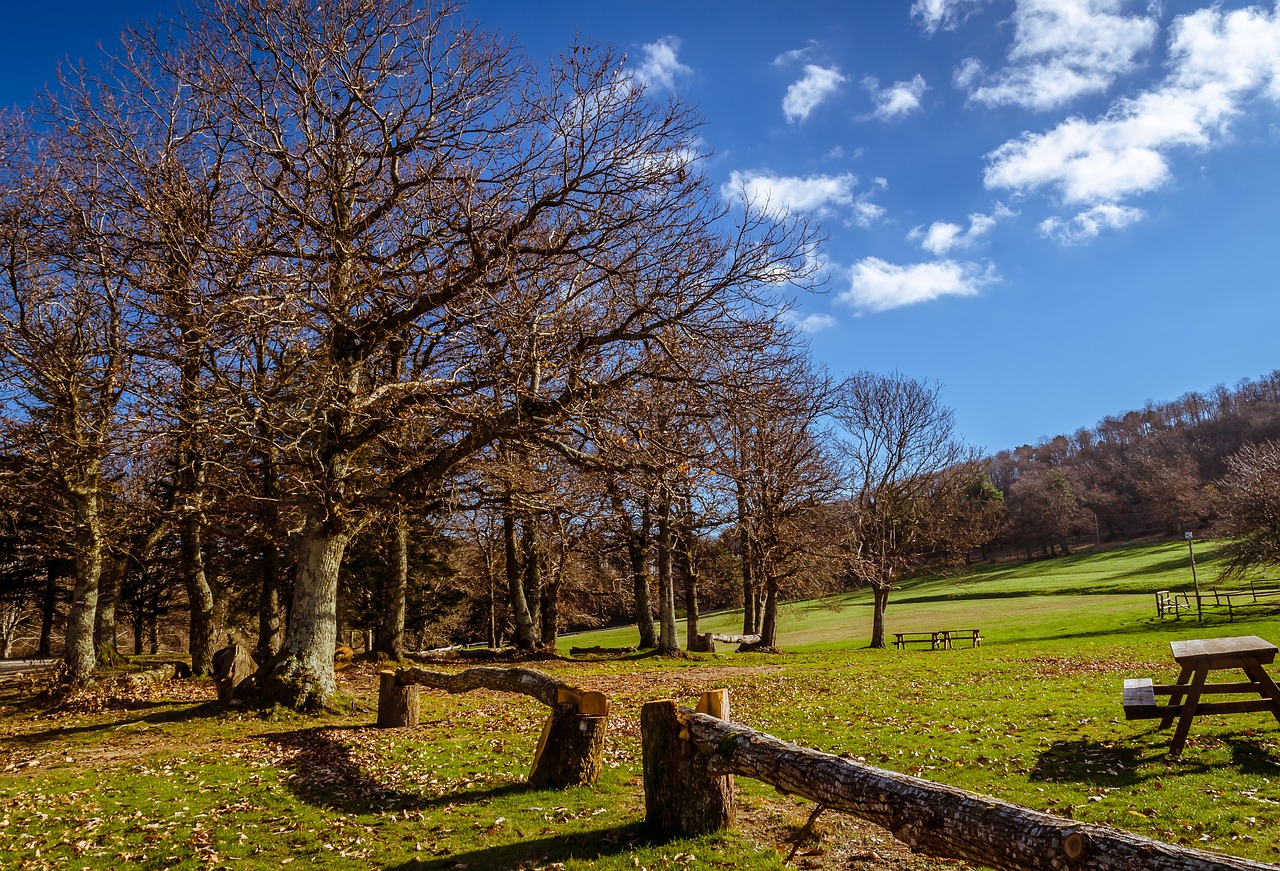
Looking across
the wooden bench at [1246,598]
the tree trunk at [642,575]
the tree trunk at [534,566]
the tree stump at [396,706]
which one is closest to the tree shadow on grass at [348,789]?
the tree stump at [396,706]

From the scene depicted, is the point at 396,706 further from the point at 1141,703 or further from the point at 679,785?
the point at 1141,703

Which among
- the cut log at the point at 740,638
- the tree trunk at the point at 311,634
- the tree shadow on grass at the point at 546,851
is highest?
the tree trunk at the point at 311,634

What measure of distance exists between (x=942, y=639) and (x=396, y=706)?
88.8 ft

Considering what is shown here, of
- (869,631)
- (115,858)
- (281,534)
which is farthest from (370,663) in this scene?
(869,631)

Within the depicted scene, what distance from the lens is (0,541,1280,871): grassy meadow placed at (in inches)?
256

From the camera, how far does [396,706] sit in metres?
12.5

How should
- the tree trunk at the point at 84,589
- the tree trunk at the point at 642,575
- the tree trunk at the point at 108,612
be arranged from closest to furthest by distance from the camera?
the tree trunk at the point at 84,589, the tree trunk at the point at 108,612, the tree trunk at the point at 642,575

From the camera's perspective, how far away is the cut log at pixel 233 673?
→ 44.9 feet

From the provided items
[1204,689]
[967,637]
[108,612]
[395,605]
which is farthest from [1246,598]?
[108,612]

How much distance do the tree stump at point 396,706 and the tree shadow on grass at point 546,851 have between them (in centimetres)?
643

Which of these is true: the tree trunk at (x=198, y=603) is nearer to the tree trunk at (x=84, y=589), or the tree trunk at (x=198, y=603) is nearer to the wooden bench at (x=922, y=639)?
the tree trunk at (x=84, y=589)

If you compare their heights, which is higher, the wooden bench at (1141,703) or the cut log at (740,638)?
the wooden bench at (1141,703)

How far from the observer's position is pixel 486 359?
13844 millimetres

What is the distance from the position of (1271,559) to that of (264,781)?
145ft
